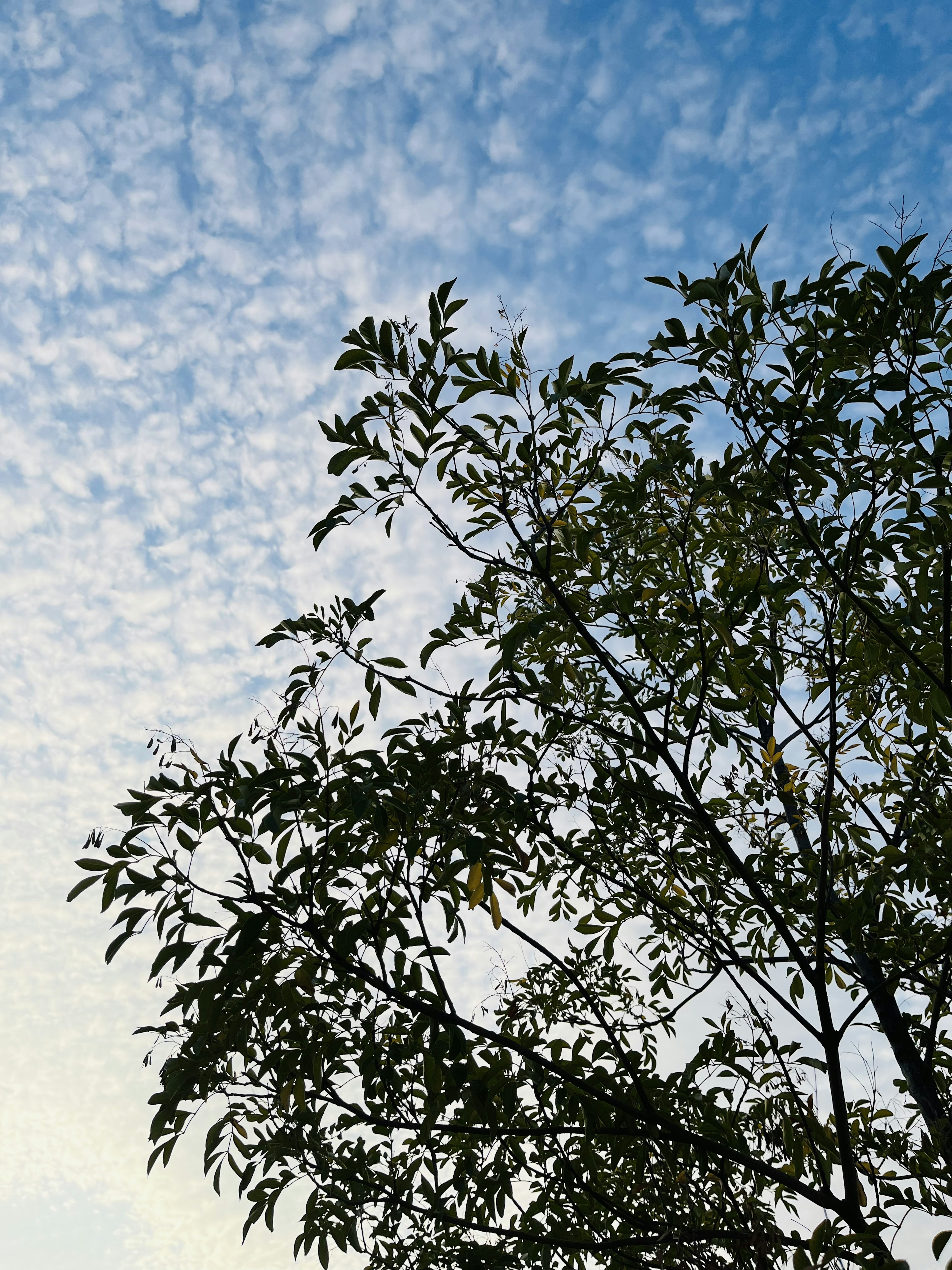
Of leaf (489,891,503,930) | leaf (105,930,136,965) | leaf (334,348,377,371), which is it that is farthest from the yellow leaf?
leaf (334,348,377,371)

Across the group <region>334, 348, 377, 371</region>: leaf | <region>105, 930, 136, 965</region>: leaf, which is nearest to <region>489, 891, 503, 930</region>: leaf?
<region>105, 930, 136, 965</region>: leaf

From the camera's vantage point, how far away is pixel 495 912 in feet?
8.20

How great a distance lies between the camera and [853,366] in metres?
2.71

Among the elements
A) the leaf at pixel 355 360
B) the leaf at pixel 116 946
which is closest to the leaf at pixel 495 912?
the leaf at pixel 116 946

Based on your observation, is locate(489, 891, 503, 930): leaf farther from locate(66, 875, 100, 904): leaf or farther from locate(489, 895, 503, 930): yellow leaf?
locate(66, 875, 100, 904): leaf

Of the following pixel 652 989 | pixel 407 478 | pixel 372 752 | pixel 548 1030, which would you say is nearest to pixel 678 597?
pixel 407 478

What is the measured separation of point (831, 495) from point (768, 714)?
3.18 ft

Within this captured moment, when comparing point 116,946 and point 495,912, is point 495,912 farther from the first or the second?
point 116,946

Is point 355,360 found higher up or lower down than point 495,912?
higher up

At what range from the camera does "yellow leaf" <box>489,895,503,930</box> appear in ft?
8.18

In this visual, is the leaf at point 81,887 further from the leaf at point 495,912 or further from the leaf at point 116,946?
the leaf at point 495,912

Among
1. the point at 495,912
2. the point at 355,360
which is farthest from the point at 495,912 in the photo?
the point at 355,360

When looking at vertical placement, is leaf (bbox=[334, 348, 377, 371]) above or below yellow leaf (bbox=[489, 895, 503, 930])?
above

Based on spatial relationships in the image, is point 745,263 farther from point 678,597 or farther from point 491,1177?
point 491,1177
